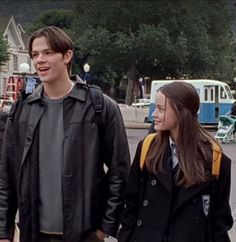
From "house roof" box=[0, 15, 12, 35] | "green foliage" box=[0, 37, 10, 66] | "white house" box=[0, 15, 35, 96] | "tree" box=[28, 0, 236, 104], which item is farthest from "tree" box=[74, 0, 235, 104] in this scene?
"white house" box=[0, 15, 35, 96]

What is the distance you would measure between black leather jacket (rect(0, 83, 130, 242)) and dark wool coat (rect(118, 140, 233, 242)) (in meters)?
0.11

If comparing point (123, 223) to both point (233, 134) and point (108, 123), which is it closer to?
point (108, 123)

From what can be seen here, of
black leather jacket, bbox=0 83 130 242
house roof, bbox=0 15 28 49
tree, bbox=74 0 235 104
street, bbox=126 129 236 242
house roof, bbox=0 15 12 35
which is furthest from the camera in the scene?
house roof, bbox=0 15 28 49

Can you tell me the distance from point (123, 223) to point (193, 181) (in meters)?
0.43

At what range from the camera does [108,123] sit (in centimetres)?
348

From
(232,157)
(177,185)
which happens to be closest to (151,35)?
(232,157)

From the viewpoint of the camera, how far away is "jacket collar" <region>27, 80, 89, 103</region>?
136 inches

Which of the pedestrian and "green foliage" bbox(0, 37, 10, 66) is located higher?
the pedestrian

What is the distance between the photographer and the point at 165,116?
338 cm

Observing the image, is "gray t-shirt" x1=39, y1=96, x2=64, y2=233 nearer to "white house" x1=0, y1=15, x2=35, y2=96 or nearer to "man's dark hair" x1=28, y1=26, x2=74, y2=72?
"man's dark hair" x1=28, y1=26, x2=74, y2=72

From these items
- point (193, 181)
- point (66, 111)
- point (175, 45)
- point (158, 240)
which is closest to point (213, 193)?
point (193, 181)

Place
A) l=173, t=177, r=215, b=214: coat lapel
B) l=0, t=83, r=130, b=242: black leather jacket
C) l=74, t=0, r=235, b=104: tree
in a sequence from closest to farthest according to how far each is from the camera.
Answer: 1. l=173, t=177, r=215, b=214: coat lapel
2. l=0, t=83, r=130, b=242: black leather jacket
3. l=74, t=0, r=235, b=104: tree

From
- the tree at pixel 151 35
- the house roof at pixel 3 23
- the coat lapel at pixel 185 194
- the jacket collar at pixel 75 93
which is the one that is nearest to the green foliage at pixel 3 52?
the tree at pixel 151 35

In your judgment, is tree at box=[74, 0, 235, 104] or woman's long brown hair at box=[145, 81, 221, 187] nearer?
woman's long brown hair at box=[145, 81, 221, 187]
